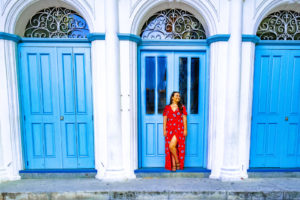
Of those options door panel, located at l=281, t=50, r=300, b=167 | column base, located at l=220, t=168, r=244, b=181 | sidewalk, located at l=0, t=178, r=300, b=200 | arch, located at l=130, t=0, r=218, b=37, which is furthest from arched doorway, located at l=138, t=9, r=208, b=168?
door panel, located at l=281, t=50, r=300, b=167

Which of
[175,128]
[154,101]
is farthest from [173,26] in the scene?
[175,128]

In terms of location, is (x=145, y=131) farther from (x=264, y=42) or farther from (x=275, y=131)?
(x=264, y=42)

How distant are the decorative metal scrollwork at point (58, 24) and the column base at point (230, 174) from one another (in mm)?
3866

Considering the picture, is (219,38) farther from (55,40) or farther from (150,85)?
(55,40)

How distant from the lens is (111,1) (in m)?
3.01

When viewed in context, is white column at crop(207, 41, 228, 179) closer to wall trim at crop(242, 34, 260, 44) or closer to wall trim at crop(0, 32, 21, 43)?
wall trim at crop(242, 34, 260, 44)

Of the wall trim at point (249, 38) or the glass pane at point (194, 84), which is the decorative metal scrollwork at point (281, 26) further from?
the glass pane at point (194, 84)

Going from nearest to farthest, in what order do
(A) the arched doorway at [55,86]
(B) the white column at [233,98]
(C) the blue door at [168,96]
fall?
(B) the white column at [233,98] < (A) the arched doorway at [55,86] < (C) the blue door at [168,96]

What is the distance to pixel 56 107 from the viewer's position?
343 centimetres

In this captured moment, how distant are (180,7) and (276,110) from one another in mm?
2857

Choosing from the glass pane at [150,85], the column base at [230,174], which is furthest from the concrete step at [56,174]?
the column base at [230,174]

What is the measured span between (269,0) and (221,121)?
2.42 metres

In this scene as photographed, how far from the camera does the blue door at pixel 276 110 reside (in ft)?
11.2

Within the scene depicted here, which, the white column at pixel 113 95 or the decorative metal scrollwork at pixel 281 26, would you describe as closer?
the white column at pixel 113 95
